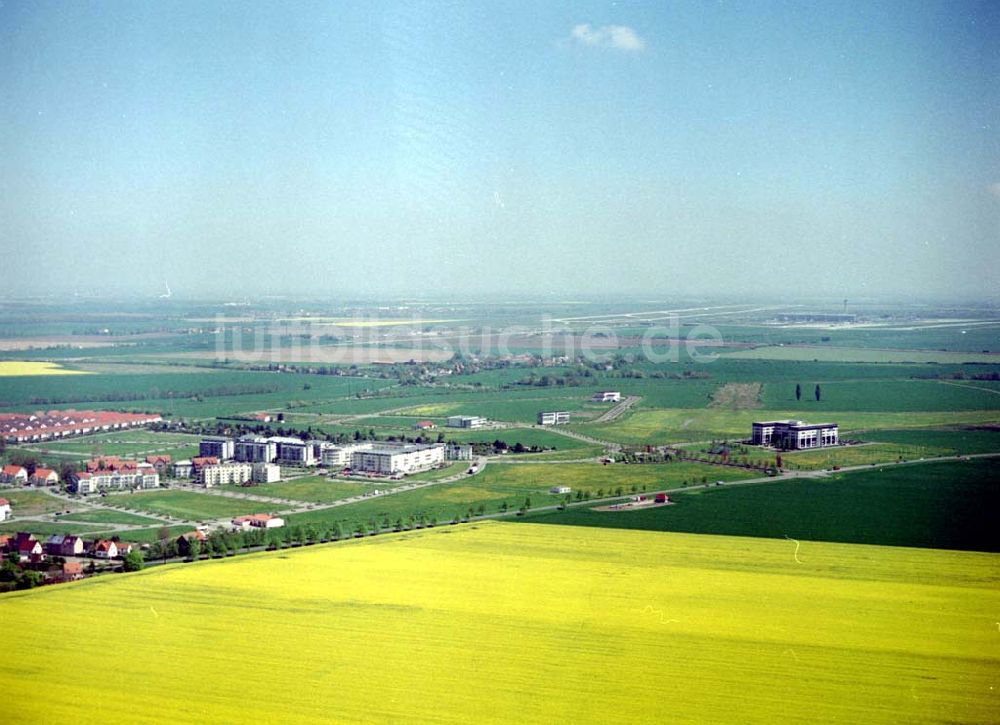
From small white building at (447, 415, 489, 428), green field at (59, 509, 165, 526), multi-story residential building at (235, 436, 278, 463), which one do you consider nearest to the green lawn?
multi-story residential building at (235, 436, 278, 463)

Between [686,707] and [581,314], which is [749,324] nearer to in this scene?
[581,314]

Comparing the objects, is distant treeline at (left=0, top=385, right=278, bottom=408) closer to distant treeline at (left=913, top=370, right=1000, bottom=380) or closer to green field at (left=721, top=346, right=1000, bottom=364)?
green field at (left=721, top=346, right=1000, bottom=364)

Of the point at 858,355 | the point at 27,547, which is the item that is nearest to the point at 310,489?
the point at 27,547

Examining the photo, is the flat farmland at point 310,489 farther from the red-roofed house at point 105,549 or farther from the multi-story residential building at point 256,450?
the red-roofed house at point 105,549

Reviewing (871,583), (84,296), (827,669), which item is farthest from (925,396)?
(84,296)

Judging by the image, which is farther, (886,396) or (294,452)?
(886,396)

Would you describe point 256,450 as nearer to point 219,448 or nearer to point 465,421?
point 219,448
